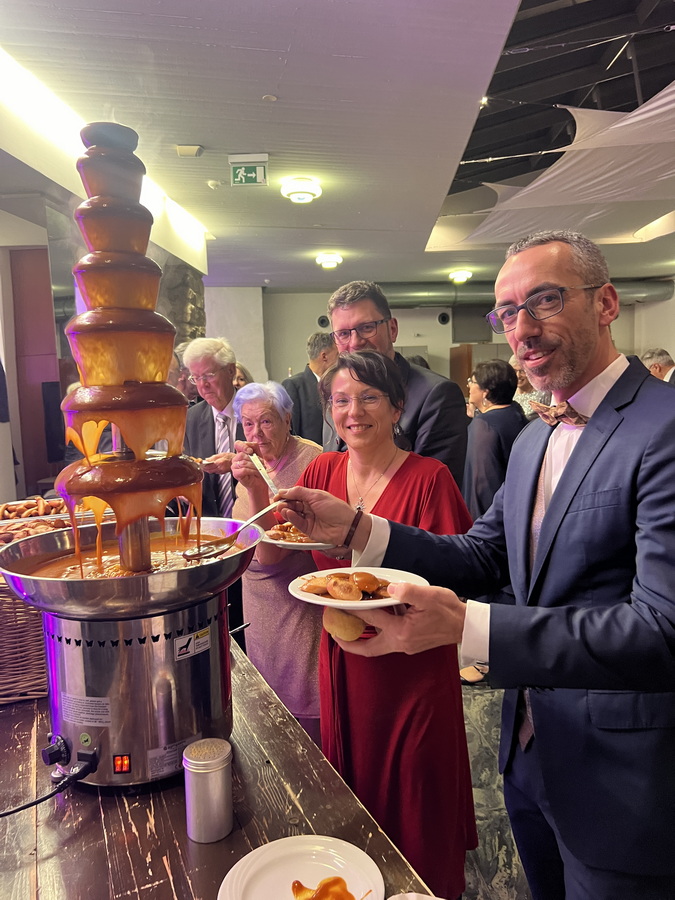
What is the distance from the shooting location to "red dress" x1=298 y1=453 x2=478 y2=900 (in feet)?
5.81

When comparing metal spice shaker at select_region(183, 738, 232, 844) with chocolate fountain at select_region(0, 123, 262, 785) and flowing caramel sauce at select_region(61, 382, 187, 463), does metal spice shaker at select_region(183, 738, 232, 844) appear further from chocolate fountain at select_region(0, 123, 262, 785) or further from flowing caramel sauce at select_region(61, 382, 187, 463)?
flowing caramel sauce at select_region(61, 382, 187, 463)

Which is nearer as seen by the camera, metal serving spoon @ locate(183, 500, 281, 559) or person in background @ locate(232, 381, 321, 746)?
metal serving spoon @ locate(183, 500, 281, 559)

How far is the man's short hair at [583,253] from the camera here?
5.03 feet

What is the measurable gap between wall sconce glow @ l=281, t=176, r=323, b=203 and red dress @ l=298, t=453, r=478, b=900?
4.41 metres

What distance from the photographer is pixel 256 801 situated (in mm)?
1147

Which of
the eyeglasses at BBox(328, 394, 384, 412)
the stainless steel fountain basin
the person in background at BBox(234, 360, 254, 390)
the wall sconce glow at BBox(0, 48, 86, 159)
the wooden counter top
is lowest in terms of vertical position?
the wooden counter top

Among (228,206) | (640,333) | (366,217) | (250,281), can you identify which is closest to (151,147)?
(228,206)

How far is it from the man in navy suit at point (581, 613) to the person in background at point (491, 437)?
97.4 inches

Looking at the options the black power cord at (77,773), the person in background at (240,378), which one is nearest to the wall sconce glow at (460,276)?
the person in background at (240,378)

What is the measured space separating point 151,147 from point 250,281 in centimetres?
612

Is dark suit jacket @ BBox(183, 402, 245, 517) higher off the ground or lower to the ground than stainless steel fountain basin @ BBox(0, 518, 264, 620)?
higher

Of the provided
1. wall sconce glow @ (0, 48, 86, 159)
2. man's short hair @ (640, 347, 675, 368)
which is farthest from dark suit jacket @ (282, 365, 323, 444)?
man's short hair @ (640, 347, 675, 368)

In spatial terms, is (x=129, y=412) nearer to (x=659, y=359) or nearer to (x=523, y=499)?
(x=523, y=499)

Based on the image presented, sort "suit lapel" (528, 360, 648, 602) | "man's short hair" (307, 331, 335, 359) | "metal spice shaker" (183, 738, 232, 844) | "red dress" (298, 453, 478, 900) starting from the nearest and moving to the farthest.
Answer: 1. "metal spice shaker" (183, 738, 232, 844)
2. "suit lapel" (528, 360, 648, 602)
3. "red dress" (298, 453, 478, 900)
4. "man's short hair" (307, 331, 335, 359)
